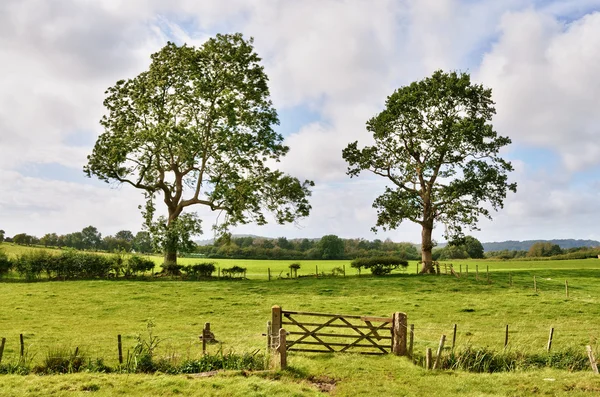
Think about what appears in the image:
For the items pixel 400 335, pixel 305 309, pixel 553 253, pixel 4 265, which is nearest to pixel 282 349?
pixel 400 335

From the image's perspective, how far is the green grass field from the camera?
14.9 m

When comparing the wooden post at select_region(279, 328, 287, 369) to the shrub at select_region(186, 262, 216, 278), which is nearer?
the wooden post at select_region(279, 328, 287, 369)

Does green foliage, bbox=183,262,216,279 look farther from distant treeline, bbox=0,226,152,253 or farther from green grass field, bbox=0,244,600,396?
distant treeline, bbox=0,226,152,253

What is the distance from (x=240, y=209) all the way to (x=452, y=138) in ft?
79.3

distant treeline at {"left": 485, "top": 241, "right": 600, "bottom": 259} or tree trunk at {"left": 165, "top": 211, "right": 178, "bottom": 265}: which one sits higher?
tree trunk at {"left": 165, "top": 211, "right": 178, "bottom": 265}

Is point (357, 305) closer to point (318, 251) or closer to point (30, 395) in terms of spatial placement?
point (30, 395)

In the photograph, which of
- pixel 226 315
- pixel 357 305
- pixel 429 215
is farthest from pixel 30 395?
pixel 429 215

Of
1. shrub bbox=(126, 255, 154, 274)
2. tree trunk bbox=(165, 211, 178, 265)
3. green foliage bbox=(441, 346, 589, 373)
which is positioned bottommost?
green foliage bbox=(441, 346, 589, 373)

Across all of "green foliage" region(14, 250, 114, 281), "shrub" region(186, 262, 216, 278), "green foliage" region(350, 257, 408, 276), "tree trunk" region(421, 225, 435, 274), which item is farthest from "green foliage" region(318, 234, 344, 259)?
"green foliage" region(14, 250, 114, 281)

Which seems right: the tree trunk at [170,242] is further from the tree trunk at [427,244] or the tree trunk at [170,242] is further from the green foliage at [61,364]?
the green foliage at [61,364]

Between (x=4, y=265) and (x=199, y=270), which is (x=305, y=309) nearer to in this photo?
(x=199, y=270)

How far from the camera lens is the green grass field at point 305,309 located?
48.8ft

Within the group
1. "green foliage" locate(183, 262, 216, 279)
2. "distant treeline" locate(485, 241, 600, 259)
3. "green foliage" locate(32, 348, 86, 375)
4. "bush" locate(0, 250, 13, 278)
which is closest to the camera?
"green foliage" locate(32, 348, 86, 375)

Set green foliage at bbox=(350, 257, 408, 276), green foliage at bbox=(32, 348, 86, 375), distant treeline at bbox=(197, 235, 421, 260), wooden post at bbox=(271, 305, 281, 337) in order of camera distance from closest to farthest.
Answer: green foliage at bbox=(32, 348, 86, 375) < wooden post at bbox=(271, 305, 281, 337) < green foliage at bbox=(350, 257, 408, 276) < distant treeline at bbox=(197, 235, 421, 260)
